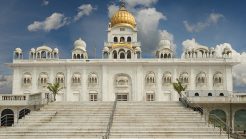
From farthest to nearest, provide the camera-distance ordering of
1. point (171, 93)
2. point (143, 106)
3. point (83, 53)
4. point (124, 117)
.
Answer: point (83, 53)
point (171, 93)
point (143, 106)
point (124, 117)

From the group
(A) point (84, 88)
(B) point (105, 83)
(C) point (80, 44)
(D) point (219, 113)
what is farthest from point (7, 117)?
(C) point (80, 44)

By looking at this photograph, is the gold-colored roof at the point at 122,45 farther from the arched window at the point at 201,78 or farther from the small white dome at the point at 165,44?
the arched window at the point at 201,78

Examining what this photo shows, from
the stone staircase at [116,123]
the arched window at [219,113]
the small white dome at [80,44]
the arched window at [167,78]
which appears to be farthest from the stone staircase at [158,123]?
the small white dome at [80,44]

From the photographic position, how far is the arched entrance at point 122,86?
58.0m

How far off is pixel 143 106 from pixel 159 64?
18152 mm

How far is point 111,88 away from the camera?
58.1 m

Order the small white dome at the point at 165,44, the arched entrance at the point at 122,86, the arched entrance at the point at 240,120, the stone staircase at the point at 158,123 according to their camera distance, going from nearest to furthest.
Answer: the stone staircase at the point at 158,123 < the arched entrance at the point at 240,120 < the arched entrance at the point at 122,86 < the small white dome at the point at 165,44

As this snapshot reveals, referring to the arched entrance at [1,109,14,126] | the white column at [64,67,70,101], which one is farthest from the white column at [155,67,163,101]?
the arched entrance at [1,109,14,126]

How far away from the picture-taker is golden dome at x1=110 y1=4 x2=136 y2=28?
226ft

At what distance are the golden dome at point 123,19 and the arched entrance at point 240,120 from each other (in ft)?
103

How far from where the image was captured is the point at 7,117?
4338 centimetres

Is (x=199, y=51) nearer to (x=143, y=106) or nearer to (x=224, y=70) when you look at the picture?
(x=224, y=70)

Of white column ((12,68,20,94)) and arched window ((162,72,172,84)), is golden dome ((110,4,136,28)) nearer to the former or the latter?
arched window ((162,72,172,84))

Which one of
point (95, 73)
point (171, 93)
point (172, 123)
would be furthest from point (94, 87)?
point (172, 123)
